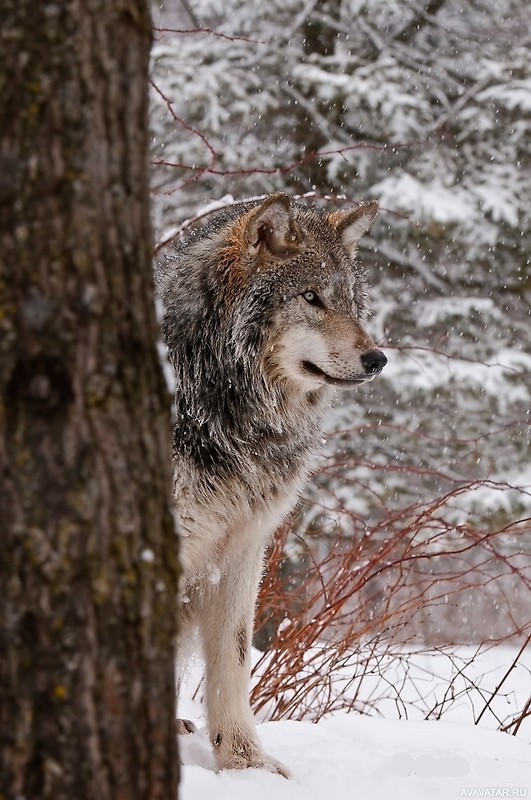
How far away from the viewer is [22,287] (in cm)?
151

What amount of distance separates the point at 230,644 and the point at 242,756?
0.45m

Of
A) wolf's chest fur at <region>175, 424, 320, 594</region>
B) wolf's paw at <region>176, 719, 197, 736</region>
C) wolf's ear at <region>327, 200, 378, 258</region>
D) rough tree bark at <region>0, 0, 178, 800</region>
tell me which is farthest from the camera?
wolf's paw at <region>176, 719, 197, 736</region>

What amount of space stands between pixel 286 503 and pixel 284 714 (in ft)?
5.46

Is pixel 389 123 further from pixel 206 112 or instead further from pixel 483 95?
pixel 206 112

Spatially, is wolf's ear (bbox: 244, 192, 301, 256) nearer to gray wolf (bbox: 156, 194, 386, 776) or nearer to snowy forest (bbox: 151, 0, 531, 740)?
gray wolf (bbox: 156, 194, 386, 776)

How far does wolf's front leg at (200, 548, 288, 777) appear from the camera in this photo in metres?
3.56

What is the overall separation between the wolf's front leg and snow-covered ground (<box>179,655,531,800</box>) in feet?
0.63

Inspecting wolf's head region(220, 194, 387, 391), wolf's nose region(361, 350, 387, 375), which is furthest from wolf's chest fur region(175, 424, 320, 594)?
wolf's nose region(361, 350, 387, 375)

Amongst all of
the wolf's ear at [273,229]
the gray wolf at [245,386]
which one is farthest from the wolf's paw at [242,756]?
the wolf's ear at [273,229]

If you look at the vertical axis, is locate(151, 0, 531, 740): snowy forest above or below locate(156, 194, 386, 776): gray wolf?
above

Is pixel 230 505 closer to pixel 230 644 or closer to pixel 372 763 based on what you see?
pixel 230 644

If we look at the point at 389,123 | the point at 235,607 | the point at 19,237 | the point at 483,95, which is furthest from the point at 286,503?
the point at 483,95

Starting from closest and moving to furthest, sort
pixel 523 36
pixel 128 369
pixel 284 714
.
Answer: pixel 128 369 < pixel 284 714 < pixel 523 36

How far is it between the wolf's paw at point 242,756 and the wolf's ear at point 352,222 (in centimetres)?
220
